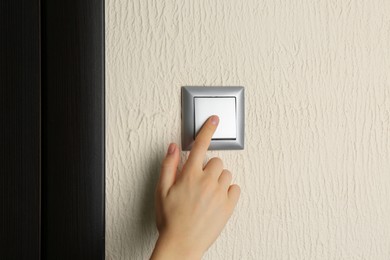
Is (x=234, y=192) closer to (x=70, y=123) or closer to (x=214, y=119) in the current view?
(x=214, y=119)

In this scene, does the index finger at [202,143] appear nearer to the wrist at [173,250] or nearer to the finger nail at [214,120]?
the finger nail at [214,120]

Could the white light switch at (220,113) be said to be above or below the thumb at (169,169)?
above

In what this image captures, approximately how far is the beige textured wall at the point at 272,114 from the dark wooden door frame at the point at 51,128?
0.11 feet

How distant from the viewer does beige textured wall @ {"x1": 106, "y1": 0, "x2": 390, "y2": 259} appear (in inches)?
23.0

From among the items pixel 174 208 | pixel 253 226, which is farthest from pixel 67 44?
pixel 253 226

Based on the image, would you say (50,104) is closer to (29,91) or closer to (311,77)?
(29,91)

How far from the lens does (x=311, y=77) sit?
0.62 meters

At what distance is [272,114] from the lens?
0.61 meters

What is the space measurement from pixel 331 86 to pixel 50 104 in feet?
1.29

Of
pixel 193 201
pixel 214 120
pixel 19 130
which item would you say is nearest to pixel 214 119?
pixel 214 120

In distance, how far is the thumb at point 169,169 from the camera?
547 mm

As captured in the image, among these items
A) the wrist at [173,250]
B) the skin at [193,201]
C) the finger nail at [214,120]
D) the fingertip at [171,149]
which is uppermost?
the finger nail at [214,120]

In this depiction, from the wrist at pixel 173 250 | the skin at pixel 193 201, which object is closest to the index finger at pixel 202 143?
the skin at pixel 193 201

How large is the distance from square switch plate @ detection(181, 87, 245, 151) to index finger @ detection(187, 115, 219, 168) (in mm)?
17
